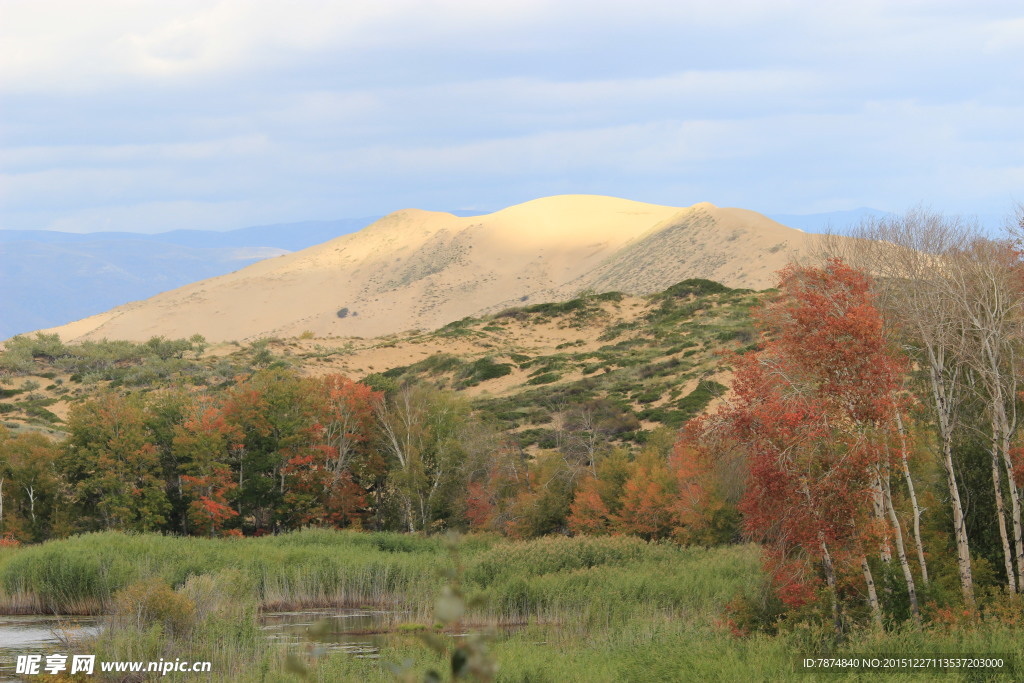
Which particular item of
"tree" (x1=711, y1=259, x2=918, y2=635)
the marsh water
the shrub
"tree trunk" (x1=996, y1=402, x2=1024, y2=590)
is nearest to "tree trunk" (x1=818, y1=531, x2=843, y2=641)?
"tree" (x1=711, y1=259, x2=918, y2=635)

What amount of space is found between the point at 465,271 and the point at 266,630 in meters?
127

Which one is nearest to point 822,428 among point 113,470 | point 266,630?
point 266,630

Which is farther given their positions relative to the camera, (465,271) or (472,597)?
(465,271)

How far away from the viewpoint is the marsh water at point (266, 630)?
18.3m

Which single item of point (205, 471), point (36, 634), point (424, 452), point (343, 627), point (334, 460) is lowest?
point (343, 627)

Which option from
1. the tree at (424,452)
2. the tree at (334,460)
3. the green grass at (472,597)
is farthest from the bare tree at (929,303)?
the tree at (334,460)

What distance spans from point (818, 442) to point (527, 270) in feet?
423

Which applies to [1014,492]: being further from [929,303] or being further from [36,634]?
[36,634]

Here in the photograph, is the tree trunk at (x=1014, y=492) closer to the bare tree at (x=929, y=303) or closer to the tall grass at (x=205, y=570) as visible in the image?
the bare tree at (x=929, y=303)

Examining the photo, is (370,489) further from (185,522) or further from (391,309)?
(391,309)

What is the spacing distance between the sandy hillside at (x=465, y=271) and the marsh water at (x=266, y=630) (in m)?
81.6

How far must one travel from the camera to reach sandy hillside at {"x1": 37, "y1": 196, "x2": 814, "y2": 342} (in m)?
123

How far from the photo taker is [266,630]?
71.3 feet

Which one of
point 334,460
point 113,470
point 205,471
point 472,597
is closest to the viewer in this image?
point 472,597
